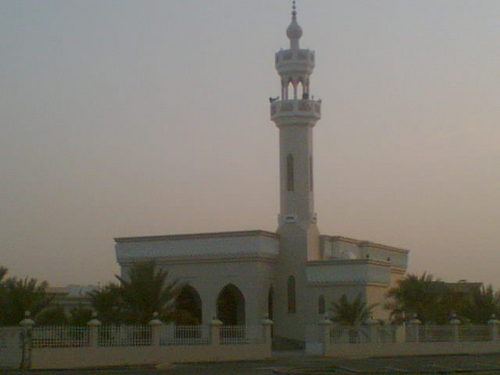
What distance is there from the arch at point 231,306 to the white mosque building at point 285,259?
5cm

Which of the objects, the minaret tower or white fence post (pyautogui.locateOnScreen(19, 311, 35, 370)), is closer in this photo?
white fence post (pyautogui.locateOnScreen(19, 311, 35, 370))

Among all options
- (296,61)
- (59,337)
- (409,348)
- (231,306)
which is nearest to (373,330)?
(409,348)

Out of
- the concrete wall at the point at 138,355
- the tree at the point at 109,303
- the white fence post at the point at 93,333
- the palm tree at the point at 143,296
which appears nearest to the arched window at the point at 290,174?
the concrete wall at the point at 138,355

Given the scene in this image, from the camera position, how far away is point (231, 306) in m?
47.2

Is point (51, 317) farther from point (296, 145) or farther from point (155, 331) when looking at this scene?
point (296, 145)

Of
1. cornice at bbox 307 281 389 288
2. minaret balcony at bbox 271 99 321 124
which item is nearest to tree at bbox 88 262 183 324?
cornice at bbox 307 281 389 288

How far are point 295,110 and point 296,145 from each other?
5.86 ft

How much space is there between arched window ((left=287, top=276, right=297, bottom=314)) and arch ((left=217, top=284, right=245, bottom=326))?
2.34 m

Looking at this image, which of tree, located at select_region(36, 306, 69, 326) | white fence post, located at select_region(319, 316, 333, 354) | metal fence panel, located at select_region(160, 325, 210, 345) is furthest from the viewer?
white fence post, located at select_region(319, 316, 333, 354)

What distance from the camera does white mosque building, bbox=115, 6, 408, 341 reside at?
148 ft

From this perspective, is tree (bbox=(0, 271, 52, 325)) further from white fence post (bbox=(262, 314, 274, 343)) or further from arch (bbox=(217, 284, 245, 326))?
arch (bbox=(217, 284, 245, 326))

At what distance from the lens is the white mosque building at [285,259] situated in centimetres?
4497

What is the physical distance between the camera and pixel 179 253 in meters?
46.3

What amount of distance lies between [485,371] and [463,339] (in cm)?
1833
